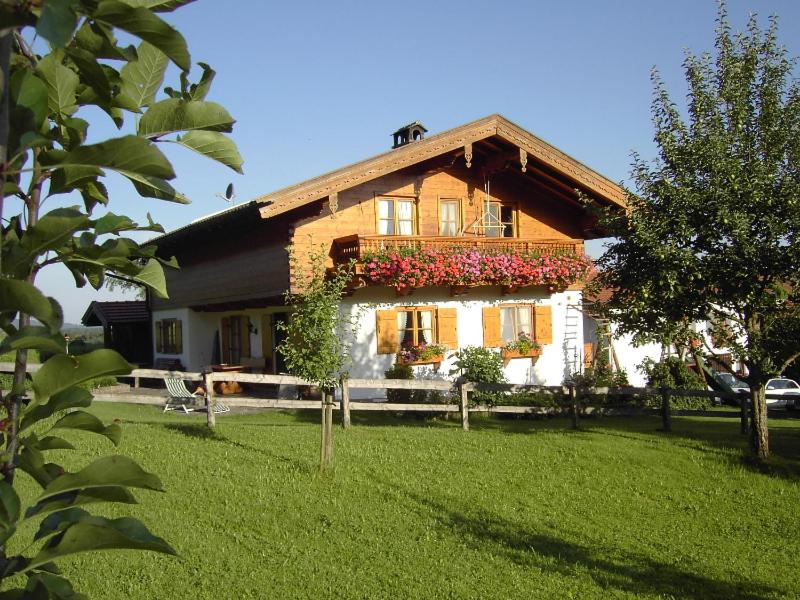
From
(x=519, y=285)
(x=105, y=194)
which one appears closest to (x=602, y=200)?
(x=519, y=285)

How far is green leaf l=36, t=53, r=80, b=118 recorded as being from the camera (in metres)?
1.51

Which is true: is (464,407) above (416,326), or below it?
below

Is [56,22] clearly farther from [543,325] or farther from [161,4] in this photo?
→ [543,325]

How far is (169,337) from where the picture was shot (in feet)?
89.7

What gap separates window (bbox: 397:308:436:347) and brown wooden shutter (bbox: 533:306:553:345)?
3213 mm

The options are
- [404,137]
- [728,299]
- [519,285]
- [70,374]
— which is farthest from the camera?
[404,137]

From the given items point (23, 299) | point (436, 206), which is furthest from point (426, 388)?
point (23, 299)

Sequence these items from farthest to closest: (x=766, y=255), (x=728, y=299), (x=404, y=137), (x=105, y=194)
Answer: (x=404, y=137)
(x=728, y=299)
(x=766, y=255)
(x=105, y=194)

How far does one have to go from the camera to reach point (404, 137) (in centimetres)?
2453

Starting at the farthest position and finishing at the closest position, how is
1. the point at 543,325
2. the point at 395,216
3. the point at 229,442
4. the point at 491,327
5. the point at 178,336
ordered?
the point at 178,336
the point at 543,325
the point at 491,327
the point at 395,216
the point at 229,442

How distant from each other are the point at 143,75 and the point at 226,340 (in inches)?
951

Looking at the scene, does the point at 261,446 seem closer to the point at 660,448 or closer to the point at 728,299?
the point at 660,448

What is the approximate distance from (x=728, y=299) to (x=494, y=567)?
7.48 metres

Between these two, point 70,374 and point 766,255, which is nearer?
point 70,374
